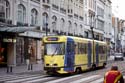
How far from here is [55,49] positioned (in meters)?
31.1

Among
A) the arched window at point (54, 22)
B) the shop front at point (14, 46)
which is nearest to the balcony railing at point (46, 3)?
the arched window at point (54, 22)

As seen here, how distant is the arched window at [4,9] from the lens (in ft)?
146

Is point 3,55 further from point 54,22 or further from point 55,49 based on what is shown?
point 55,49

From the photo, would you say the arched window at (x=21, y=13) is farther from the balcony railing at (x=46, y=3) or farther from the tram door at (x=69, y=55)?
the tram door at (x=69, y=55)

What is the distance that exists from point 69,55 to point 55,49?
5.20 ft

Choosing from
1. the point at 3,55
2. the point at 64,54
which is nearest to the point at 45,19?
the point at 3,55

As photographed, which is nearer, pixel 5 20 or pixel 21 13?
pixel 5 20

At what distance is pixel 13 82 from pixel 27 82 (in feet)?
2.93

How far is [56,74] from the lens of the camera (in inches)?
1293

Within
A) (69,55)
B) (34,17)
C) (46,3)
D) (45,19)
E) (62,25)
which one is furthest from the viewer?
(62,25)

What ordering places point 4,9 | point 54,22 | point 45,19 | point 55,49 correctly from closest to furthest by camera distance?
point 55,49 < point 4,9 < point 45,19 < point 54,22

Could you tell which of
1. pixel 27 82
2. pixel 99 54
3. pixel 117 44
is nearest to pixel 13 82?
pixel 27 82

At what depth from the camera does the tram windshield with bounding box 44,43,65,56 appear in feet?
102

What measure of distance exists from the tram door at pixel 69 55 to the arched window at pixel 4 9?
14.1 metres
